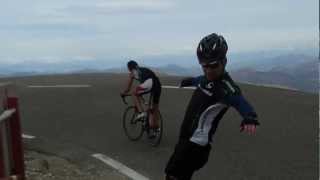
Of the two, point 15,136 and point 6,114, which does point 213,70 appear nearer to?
point 6,114

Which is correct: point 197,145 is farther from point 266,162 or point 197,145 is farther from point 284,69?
point 284,69

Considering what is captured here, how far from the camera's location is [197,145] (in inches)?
251

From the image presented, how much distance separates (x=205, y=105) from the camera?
6.34m

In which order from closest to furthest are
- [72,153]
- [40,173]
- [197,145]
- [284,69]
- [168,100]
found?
[197,145] → [40,173] → [72,153] → [168,100] → [284,69]

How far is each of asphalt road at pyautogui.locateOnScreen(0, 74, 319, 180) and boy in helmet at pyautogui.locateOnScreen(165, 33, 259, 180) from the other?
320 cm

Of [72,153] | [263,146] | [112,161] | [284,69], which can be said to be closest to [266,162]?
[263,146]

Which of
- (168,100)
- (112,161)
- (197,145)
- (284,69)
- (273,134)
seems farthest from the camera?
(284,69)

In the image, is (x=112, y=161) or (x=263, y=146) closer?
(x=112, y=161)

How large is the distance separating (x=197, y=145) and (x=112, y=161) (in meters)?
4.74

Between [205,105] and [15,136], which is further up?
[205,105]

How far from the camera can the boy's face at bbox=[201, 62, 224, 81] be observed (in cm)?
615

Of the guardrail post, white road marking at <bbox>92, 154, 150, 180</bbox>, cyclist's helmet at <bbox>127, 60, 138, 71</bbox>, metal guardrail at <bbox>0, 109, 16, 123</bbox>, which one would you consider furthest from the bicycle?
metal guardrail at <bbox>0, 109, 16, 123</bbox>

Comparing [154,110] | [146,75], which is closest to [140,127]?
[154,110]

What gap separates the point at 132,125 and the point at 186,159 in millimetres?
6844
